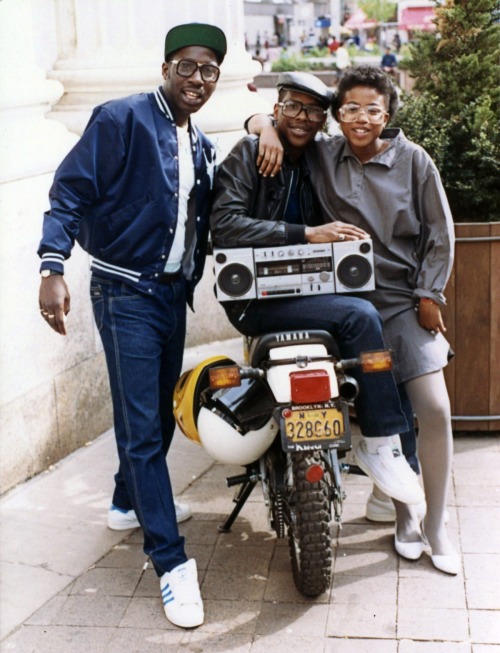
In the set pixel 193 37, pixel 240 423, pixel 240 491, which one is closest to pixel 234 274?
pixel 240 423

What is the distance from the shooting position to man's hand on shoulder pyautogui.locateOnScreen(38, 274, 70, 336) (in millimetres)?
3490

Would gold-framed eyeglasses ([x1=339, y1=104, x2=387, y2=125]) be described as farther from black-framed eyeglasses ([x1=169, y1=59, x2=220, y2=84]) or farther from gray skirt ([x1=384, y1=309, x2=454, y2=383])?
gray skirt ([x1=384, y1=309, x2=454, y2=383])

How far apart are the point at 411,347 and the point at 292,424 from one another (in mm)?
701

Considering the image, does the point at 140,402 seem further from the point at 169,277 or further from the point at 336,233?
the point at 336,233

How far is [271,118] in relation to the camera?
13.6 feet

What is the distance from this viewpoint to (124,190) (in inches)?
148

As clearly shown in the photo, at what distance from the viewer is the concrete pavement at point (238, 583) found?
11.7ft

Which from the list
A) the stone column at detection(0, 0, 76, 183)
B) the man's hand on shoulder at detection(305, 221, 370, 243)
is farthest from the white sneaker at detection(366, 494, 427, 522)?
the stone column at detection(0, 0, 76, 183)

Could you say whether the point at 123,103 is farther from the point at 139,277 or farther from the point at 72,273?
the point at 72,273

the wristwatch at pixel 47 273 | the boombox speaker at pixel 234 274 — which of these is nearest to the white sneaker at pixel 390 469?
the boombox speaker at pixel 234 274

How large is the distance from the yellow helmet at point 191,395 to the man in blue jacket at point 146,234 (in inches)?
6.2

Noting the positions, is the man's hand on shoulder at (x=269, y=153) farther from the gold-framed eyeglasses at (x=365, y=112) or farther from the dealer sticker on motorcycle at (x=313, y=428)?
the dealer sticker on motorcycle at (x=313, y=428)

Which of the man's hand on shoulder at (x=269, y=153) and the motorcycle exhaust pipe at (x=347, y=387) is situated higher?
the man's hand on shoulder at (x=269, y=153)

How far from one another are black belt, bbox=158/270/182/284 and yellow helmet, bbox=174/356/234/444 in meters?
0.38
